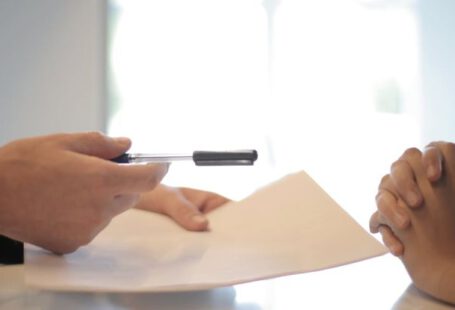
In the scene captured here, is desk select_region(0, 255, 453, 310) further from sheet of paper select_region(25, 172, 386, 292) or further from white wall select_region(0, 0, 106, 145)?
white wall select_region(0, 0, 106, 145)

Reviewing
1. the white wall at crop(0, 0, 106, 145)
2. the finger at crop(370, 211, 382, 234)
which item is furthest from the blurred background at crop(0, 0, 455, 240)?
the finger at crop(370, 211, 382, 234)

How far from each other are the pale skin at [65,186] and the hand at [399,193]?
0.62ft

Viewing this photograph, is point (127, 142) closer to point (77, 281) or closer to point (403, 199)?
point (77, 281)

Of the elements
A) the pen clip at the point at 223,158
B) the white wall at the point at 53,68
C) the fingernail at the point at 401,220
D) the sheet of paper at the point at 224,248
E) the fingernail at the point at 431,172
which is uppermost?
the white wall at the point at 53,68

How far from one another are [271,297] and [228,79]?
1.64 metres

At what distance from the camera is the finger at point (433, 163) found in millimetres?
394

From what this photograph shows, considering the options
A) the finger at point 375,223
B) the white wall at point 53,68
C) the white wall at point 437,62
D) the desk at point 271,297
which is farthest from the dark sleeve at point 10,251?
the white wall at point 437,62

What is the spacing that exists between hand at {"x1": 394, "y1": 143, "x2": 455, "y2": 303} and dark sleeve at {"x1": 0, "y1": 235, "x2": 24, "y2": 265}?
36cm

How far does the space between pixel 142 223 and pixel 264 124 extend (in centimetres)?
151

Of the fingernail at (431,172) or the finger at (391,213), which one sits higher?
the fingernail at (431,172)

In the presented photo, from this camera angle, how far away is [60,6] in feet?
6.10

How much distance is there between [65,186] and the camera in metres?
0.35

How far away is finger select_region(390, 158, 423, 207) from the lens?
1.26 ft

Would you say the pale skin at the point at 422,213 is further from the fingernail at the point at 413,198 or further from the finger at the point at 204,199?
the finger at the point at 204,199
